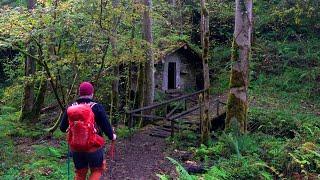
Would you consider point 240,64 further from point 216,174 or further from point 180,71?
point 180,71

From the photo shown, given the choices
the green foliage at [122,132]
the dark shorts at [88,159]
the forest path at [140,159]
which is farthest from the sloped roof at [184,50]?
the dark shorts at [88,159]

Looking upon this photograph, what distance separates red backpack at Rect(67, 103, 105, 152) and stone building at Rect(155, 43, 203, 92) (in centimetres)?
2032

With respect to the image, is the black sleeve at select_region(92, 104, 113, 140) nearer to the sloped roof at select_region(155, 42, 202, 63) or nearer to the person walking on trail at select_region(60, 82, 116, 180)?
the person walking on trail at select_region(60, 82, 116, 180)

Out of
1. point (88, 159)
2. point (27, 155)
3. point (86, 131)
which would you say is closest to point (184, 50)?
point (27, 155)

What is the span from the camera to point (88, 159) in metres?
6.81

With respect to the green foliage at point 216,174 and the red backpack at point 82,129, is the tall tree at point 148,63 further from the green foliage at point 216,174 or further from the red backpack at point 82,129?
the red backpack at point 82,129

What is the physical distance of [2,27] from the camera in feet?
38.0

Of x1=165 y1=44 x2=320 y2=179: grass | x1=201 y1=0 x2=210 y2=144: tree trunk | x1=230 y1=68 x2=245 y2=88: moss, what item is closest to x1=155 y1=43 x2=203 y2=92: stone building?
x1=165 y1=44 x2=320 y2=179: grass

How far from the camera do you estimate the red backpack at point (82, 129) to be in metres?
6.57

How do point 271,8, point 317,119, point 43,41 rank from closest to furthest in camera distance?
point 43,41 → point 317,119 → point 271,8

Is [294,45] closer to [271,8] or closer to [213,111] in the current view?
[271,8]

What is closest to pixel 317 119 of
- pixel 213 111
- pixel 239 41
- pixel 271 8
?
pixel 213 111

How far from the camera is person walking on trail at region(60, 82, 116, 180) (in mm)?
6578

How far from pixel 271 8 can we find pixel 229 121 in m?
19.6
